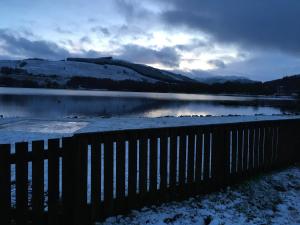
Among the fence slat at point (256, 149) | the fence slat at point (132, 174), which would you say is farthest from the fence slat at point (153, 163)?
the fence slat at point (256, 149)

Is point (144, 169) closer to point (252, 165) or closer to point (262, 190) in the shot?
point (262, 190)

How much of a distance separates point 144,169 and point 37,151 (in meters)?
2.03

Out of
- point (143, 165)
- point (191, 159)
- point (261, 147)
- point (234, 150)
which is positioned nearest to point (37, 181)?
point (143, 165)

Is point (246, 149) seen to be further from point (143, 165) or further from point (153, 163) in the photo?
point (143, 165)

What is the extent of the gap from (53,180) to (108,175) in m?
0.96

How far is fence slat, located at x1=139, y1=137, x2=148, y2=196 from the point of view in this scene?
5.93 m

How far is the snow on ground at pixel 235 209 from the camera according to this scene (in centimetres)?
548

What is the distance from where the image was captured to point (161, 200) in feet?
20.6

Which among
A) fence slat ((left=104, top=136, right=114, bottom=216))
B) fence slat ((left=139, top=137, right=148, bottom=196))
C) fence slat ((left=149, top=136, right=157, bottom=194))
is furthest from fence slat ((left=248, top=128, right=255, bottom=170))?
fence slat ((left=104, top=136, right=114, bottom=216))

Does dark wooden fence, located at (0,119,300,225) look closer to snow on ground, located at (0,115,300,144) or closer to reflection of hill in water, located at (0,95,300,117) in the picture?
snow on ground, located at (0,115,300,144)

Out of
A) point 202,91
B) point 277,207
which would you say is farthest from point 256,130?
point 202,91

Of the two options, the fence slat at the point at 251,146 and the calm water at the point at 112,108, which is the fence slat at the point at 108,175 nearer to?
the fence slat at the point at 251,146

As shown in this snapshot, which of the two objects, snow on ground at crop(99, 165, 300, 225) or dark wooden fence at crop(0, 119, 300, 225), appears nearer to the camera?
dark wooden fence at crop(0, 119, 300, 225)

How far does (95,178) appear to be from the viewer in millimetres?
5422
